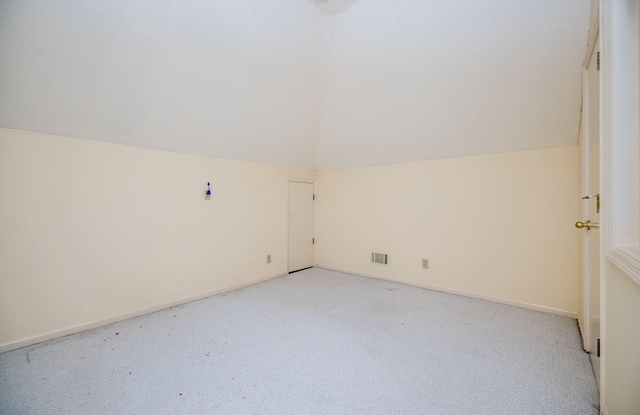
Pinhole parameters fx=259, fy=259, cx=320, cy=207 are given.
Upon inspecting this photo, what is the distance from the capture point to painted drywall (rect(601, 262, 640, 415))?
91 cm

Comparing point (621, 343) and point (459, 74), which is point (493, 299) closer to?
point (621, 343)

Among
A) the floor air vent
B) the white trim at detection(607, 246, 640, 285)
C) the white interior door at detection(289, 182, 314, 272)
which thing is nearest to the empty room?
the white trim at detection(607, 246, 640, 285)

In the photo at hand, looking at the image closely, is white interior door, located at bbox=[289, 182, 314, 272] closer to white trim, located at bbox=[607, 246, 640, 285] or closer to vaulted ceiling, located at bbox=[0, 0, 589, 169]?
vaulted ceiling, located at bbox=[0, 0, 589, 169]

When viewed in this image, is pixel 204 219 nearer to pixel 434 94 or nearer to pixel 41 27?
pixel 41 27

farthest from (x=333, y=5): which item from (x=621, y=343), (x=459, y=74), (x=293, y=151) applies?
(x=621, y=343)

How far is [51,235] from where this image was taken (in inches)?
88.1

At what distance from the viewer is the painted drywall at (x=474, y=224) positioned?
2738 millimetres

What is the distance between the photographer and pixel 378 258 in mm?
4070

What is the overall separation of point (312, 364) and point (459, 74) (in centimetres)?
277

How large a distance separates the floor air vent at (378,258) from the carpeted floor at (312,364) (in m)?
1.12

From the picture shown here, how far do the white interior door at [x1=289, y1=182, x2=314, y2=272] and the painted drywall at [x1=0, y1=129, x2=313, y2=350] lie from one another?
2.84ft

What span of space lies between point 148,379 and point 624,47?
10.1 feet

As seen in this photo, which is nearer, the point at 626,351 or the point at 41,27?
the point at 626,351

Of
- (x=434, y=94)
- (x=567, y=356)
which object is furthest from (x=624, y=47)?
(x=567, y=356)
